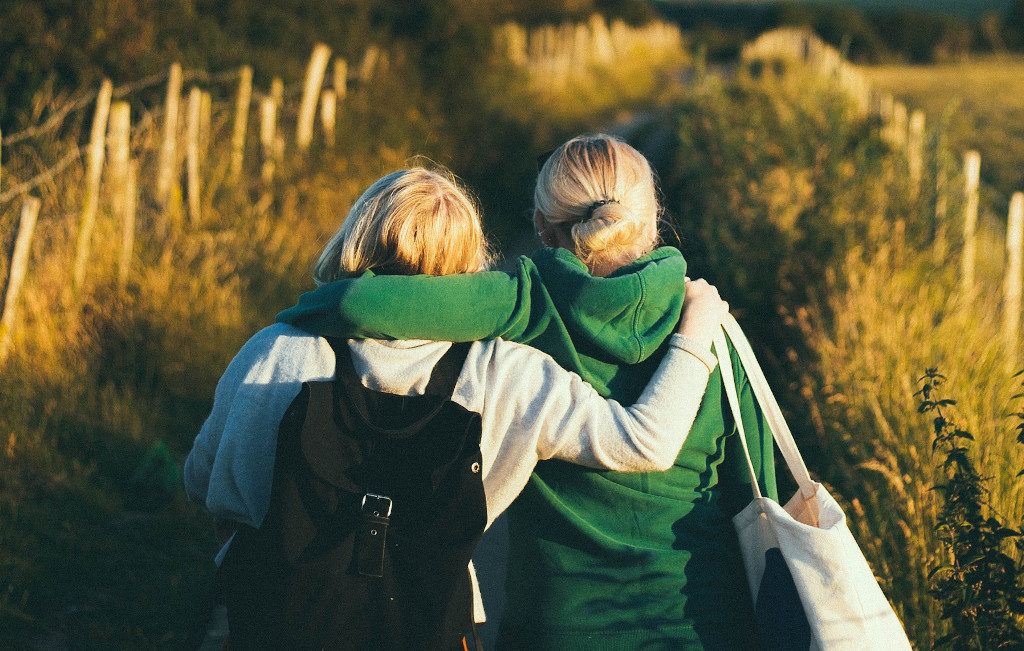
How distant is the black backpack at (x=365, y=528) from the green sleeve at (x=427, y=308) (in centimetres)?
15

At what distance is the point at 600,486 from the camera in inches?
70.9

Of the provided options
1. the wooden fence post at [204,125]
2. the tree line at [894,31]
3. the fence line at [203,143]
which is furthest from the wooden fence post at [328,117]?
the tree line at [894,31]

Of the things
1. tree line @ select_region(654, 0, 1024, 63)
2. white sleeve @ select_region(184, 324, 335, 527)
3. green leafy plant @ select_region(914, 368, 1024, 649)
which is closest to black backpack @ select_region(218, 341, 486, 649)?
white sleeve @ select_region(184, 324, 335, 527)

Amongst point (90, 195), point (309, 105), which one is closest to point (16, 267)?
point (90, 195)

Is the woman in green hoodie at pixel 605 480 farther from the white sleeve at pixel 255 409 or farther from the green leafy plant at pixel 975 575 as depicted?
the green leafy plant at pixel 975 575

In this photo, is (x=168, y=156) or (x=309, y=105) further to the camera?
(x=309, y=105)

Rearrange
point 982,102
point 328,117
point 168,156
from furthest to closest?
1. point 982,102
2. point 328,117
3. point 168,156


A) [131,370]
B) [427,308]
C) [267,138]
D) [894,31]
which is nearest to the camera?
[427,308]

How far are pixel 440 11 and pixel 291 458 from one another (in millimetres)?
12680

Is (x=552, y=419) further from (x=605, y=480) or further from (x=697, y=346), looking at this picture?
(x=697, y=346)

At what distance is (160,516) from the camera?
3.96m

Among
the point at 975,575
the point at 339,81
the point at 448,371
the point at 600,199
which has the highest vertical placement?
the point at 339,81

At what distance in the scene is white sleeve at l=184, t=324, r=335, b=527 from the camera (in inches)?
70.2

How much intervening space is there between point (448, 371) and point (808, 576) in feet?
2.61
